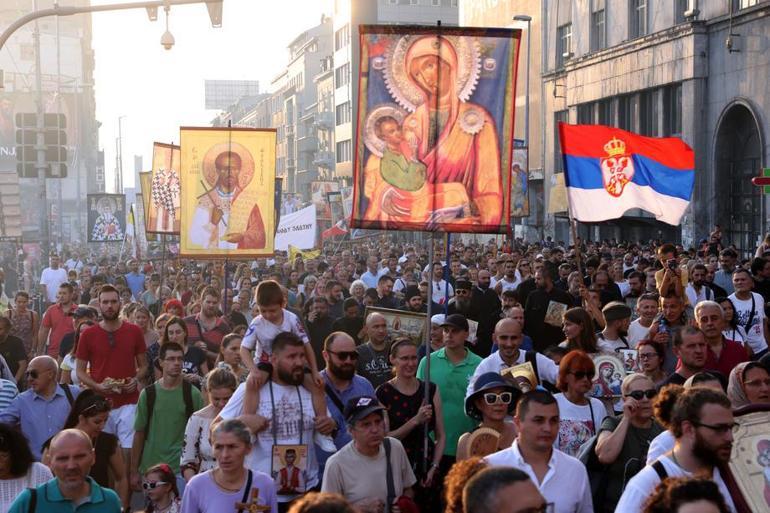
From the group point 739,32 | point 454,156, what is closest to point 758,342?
point 454,156

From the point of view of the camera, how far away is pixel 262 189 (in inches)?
564

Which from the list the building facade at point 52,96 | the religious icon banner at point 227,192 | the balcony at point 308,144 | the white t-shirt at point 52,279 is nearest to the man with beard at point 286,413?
the religious icon banner at point 227,192

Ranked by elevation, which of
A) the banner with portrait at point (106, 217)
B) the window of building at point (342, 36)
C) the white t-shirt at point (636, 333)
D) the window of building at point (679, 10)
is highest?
the window of building at point (342, 36)

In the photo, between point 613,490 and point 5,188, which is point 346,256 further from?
point 613,490

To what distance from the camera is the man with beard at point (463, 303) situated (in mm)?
13375

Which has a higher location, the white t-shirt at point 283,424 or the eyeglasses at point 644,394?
the eyeglasses at point 644,394

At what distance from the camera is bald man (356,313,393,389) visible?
1030 cm

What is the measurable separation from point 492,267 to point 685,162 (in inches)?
235

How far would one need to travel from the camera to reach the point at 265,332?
26.6 ft

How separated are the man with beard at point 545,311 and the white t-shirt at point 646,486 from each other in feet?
24.5

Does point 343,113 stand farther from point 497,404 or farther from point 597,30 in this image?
point 497,404

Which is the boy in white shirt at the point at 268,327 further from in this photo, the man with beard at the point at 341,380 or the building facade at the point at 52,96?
the building facade at the point at 52,96

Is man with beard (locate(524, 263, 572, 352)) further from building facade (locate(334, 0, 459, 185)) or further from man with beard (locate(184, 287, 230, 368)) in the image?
building facade (locate(334, 0, 459, 185))

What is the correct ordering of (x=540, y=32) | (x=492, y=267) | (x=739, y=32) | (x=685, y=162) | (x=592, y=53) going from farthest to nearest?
(x=540, y=32) → (x=592, y=53) → (x=739, y=32) → (x=492, y=267) → (x=685, y=162)
